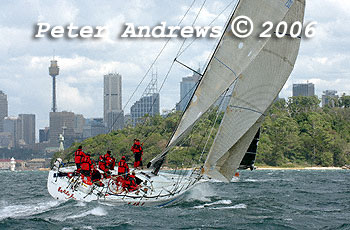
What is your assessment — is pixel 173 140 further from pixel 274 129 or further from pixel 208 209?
pixel 274 129

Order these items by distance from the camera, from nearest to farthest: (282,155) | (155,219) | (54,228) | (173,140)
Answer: (54,228) → (155,219) → (173,140) → (282,155)

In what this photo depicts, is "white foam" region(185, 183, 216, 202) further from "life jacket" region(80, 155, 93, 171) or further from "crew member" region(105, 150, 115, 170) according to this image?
"life jacket" region(80, 155, 93, 171)

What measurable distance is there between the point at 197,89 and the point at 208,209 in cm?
504

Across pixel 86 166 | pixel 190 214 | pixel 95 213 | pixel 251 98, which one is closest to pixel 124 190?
pixel 86 166

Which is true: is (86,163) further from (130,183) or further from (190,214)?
(190,214)

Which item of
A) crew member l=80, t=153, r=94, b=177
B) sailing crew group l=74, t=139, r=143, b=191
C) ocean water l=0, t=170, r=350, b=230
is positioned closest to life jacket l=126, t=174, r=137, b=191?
sailing crew group l=74, t=139, r=143, b=191

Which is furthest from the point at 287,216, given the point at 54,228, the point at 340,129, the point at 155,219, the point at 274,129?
the point at 340,129

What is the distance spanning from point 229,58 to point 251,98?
2.25m

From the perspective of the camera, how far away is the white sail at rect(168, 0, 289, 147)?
19031mm

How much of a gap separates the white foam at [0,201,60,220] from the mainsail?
6333 mm

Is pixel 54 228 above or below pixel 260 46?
below

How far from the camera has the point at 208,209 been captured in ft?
68.7

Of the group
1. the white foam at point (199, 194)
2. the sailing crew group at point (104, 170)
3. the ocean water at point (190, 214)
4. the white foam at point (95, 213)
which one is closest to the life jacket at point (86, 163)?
the sailing crew group at point (104, 170)

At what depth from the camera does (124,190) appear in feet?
71.3
